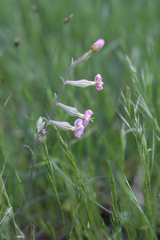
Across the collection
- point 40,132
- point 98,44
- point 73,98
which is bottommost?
point 73,98

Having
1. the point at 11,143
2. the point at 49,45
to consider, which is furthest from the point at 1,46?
the point at 11,143

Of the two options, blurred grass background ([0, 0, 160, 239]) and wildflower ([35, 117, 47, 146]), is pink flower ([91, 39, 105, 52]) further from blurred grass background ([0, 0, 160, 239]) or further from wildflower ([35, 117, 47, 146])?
wildflower ([35, 117, 47, 146])

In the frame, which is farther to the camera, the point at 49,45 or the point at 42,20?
the point at 42,20

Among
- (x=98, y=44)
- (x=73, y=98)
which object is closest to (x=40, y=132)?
(x=98, y=44)

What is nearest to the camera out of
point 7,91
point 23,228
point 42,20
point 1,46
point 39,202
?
point 23,228

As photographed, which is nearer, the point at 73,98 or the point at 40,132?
the point at 40,132

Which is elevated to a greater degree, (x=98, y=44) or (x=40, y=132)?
(x=98, y=44)

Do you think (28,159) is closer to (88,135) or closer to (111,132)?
(88,135)

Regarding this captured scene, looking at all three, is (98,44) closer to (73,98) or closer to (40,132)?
(40,132)
